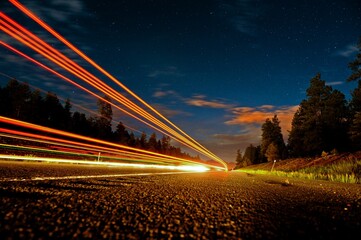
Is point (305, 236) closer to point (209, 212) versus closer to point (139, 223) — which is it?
point (209, 212)

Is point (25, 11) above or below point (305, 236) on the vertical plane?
above

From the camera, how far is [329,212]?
9.95 feet

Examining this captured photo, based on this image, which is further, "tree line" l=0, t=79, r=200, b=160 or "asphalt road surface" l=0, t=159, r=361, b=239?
"tree line" l=0, t=79, r=200, b=160

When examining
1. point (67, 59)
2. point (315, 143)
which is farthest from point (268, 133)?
point (67, 59)

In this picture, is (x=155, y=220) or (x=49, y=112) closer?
(x=155, y=220)

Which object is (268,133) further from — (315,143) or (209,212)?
(209,212)

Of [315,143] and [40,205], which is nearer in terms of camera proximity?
[40,205]

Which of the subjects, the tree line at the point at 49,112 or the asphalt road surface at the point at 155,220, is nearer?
the asphalt road surface at the point at 155,220

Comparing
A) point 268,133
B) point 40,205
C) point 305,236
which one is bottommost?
point 40,205

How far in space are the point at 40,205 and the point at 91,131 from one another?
73.0m

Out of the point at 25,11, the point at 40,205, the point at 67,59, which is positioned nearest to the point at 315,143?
the point at 67,59

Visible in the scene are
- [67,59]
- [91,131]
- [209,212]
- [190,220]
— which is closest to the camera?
[190,220]

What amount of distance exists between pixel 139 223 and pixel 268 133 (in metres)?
82.3

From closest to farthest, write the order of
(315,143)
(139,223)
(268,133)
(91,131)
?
(139,223), (315,143), (91,131), (268,133)
